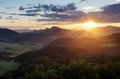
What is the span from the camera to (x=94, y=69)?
13938cm

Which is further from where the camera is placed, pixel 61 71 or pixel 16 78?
pixel 16 78

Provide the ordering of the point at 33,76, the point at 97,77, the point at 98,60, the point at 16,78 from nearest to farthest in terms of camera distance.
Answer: the point at 97,77 → the point at 33,76 → the point at 16,78 → the point at 98,60

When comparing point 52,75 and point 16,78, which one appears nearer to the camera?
point 52,75

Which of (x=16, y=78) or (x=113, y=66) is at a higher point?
(x=113, y=66)

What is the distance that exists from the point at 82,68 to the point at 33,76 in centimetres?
2063

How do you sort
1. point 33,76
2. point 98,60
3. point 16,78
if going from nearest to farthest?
point 33,76, point 16,78, point 98,60

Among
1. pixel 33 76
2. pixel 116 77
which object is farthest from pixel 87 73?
pixel 33 76

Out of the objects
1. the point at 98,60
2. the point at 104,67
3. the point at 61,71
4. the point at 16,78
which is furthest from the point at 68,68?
the point at 98,60

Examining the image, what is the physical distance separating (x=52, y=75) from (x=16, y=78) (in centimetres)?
3464

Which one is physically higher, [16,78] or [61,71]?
[61,71]

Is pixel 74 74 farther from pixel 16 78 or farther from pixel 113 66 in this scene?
pixel 16 78

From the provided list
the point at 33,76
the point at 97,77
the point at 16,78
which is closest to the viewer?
the point at 97,77

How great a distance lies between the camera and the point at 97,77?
135 meters

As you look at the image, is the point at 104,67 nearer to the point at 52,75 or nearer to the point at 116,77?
the point at 116,77
